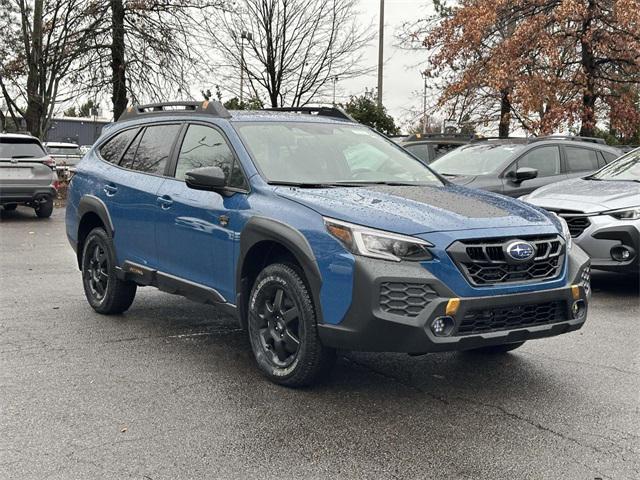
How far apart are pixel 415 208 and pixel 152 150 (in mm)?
2686

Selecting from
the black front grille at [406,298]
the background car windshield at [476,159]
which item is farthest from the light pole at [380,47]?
the black front grille at [406,298]

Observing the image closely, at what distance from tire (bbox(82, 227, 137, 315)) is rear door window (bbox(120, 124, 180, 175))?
69 cm

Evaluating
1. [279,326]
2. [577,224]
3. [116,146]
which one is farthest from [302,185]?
[577,224]

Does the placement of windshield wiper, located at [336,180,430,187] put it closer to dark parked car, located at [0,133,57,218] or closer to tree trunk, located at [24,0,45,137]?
dark parked car, located at [0,133,57,218]

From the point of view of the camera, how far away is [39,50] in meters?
21.9

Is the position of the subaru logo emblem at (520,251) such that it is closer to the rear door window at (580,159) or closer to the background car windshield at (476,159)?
the background car windshield at (476,159)

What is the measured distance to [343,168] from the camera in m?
5.22

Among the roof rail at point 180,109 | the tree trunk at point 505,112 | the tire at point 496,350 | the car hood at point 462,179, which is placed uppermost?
the tree trunk at point 505,112

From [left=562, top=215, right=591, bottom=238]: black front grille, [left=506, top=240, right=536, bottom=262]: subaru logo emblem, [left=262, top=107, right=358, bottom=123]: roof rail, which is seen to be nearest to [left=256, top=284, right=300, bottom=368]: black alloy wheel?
[left=506, top=240, right=536, bottom=262]: subaru logo emblem

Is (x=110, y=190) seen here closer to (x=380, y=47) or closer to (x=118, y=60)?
(x=118, y=60)

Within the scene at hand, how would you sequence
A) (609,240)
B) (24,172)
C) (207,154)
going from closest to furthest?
(207,154)
(609,240)
(24,172)

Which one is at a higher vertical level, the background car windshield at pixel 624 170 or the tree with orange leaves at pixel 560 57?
the tree with orange leaves at pixel 560 57

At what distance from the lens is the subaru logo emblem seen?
4.10 m

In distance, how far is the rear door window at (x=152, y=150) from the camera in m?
5.85
